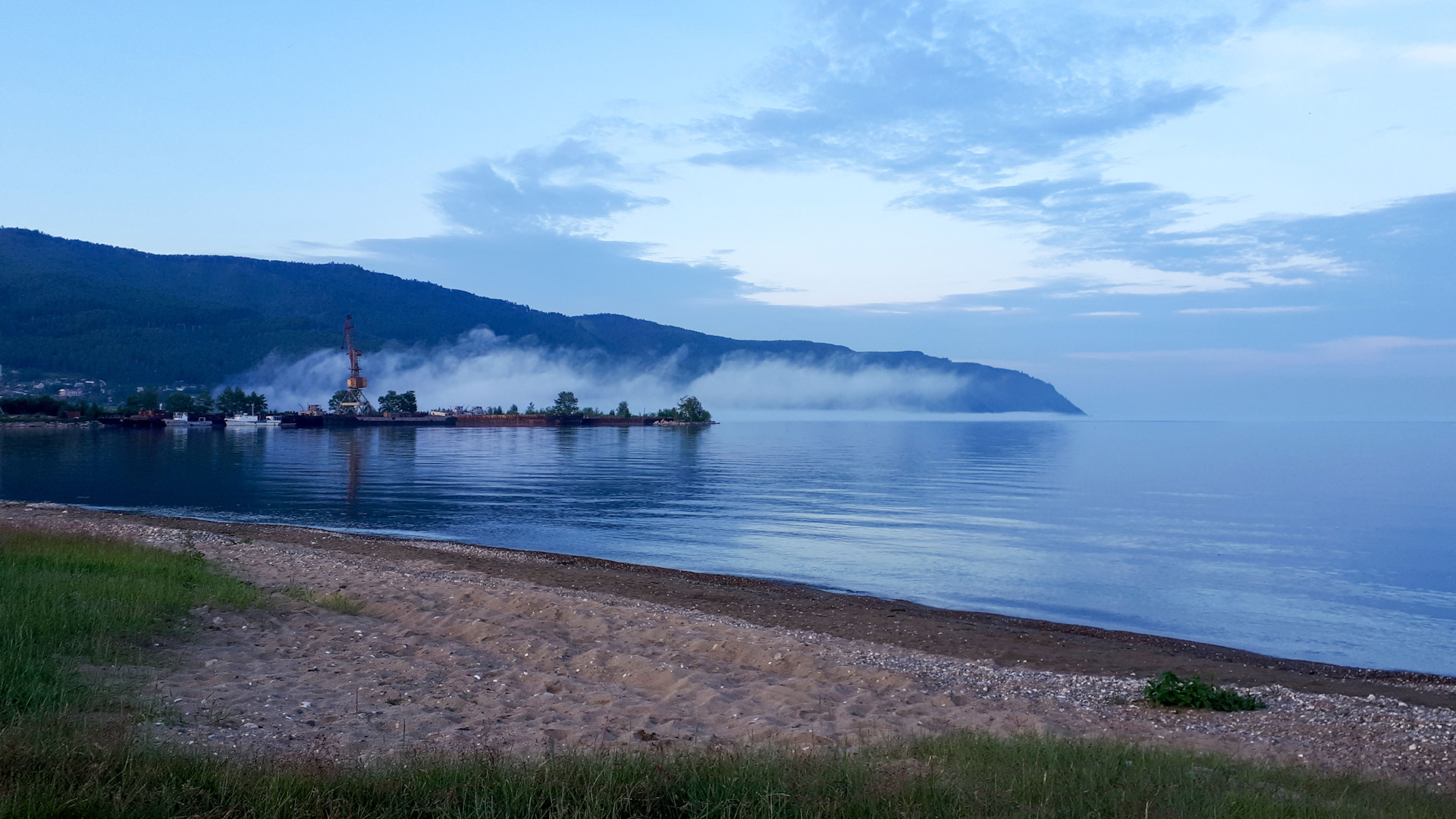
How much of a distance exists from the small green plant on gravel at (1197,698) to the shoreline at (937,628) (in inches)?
113

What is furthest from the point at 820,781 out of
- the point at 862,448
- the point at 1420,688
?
the point at 862,448

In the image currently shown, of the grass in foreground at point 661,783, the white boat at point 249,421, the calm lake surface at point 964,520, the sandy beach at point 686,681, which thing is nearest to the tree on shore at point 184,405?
the white boat at point 249,421

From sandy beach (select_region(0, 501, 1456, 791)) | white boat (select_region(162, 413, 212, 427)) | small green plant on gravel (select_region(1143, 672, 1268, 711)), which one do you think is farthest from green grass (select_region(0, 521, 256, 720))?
white boat (select_region(162, 413, 212, 427))

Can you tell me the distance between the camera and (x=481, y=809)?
4.81 metres

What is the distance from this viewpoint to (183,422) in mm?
171500

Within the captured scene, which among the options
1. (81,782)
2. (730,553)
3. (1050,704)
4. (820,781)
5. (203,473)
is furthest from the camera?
(203,473)

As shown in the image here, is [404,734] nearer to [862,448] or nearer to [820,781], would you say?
[820,781]

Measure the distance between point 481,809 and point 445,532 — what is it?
94.1ft

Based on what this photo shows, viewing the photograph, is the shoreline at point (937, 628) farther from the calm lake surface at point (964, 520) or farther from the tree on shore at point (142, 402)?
the tree on shore at point (142, 402)

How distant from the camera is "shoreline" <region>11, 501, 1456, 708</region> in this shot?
47.4 ft

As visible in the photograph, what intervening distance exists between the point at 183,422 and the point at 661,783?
196 metres

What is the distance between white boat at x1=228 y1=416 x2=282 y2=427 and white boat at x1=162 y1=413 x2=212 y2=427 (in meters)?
3.80

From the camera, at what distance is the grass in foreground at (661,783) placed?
479 centimetres

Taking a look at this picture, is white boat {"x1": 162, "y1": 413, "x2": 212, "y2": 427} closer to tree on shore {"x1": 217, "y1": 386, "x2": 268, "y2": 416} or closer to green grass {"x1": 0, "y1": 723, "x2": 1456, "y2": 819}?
tree on shore {"x1": 217, "y1": 386, "x2": 268, "y2": 416}
